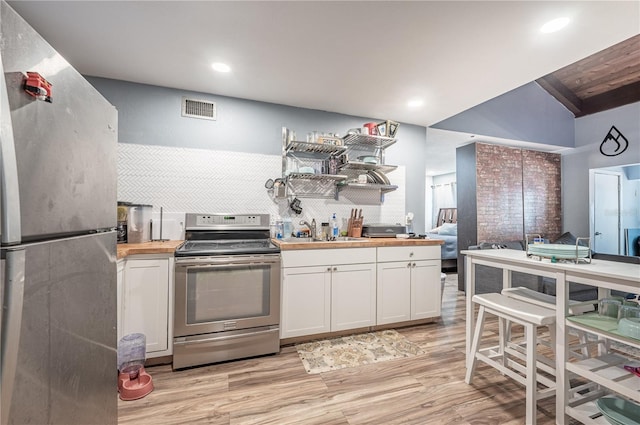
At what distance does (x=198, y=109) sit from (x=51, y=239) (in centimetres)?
230

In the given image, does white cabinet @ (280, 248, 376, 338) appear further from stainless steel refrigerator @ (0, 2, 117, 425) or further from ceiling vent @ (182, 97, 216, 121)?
ceiling vent @ (182, 97, 216, 121)

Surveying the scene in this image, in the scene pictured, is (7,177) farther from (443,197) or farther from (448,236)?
(443,197)

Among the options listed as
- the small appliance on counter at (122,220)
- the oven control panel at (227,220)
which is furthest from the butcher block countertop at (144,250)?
the oven control panel at (227,220)

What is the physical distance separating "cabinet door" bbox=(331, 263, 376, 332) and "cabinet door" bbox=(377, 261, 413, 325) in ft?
0.27

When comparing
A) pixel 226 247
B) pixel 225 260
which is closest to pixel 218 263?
pixel 225 260

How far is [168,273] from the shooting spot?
2090mm

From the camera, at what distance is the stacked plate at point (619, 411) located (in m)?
1.28

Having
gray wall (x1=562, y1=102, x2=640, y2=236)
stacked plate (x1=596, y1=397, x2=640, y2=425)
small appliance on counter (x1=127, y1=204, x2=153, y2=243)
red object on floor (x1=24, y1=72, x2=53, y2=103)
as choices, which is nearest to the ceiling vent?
small appliance on counter (x1=127, y1=204, x2=153, y2=243)

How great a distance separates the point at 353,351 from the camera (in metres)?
2.36

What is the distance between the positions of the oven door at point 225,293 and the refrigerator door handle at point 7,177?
1.48m

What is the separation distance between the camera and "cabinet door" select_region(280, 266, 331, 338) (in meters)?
2.39

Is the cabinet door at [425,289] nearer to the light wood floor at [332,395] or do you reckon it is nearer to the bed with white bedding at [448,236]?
the light wood floor at [332,395]

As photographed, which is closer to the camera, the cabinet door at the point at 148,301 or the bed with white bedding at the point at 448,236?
the cabinet door at the point at 148,301

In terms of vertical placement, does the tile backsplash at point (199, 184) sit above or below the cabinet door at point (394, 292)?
above
